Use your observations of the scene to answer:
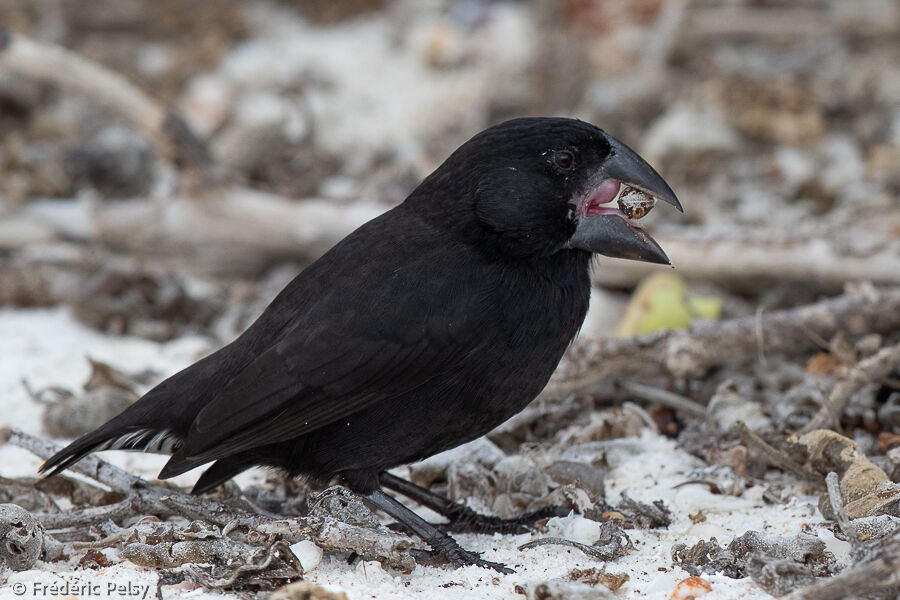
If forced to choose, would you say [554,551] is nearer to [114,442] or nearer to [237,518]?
[237,518]

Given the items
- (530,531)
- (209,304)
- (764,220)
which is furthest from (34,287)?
(764,220)

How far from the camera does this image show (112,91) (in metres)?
5.30

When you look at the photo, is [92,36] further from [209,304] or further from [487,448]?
[487,448]

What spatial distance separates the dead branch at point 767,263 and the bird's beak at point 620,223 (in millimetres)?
1652

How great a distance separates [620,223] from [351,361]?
2.74 feet

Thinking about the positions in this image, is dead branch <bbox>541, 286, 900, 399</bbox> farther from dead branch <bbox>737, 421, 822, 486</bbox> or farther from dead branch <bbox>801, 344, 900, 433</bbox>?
dead branch <bbox>737, 421, 822, 486</bbox>

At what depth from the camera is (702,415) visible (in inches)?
153

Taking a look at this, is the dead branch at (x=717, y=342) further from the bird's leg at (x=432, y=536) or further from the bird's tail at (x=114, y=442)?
the bird's tail at (x=114, y=442)

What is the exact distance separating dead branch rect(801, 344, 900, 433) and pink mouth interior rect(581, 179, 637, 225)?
0.89 metres

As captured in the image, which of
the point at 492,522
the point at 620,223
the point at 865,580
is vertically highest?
the point at 620,223

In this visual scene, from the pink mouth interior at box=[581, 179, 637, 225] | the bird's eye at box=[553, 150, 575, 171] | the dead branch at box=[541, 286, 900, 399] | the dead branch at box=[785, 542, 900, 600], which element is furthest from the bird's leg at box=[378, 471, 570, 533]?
the dead branch at box=[785, 542, 900, 600]

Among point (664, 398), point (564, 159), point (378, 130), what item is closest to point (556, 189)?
point (564, 159)

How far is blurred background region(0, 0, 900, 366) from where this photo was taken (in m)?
5.08

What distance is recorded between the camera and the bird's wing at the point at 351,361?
9.97ft
